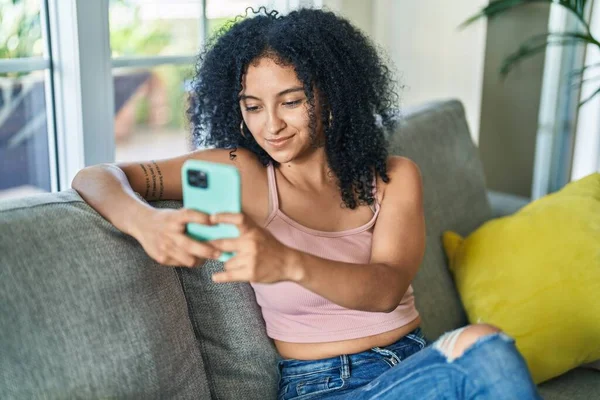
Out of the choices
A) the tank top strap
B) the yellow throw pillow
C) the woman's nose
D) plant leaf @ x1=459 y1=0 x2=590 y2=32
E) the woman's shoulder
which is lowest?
the yellow throw pillow

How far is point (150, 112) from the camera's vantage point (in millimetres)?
2428

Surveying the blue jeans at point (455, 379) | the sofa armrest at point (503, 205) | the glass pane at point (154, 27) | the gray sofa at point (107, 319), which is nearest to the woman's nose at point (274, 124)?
the gray sofa at point (107, 319)

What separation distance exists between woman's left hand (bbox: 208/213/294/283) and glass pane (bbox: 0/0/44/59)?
2.90ft

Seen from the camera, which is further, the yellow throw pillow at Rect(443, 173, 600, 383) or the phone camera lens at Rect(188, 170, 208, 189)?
the yellow throw pillow at Rect(443, 173, 600, 383)

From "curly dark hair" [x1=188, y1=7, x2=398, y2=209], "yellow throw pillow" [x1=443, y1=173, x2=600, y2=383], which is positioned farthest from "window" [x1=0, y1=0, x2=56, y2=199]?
"yellow throw pillow" [x1=443, y1=173, x2=600, y2=383]

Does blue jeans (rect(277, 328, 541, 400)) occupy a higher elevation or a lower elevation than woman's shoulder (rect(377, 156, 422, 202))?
lower

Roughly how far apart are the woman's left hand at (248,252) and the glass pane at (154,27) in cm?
102

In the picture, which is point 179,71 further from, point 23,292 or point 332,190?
point 23,292

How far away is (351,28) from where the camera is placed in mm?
1509

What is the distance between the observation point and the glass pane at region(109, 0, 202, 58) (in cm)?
191

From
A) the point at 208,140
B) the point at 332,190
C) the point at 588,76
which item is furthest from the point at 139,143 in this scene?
the point at 588,76

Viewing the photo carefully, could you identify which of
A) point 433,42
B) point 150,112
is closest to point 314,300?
point 150,112

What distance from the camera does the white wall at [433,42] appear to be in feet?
8.75

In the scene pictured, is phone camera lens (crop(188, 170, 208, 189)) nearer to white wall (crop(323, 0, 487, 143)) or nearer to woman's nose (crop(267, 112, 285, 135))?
woman's nose (crop(267, 112, 285, 135))
